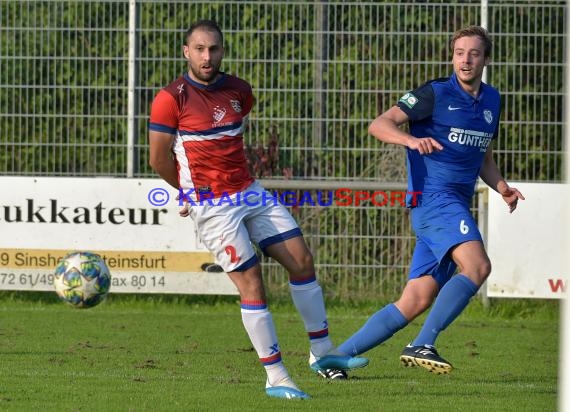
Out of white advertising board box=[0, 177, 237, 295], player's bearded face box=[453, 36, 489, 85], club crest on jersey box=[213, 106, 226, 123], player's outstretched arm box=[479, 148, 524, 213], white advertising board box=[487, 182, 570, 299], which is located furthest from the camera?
white advertising board box=[0, 177, 237, 295]

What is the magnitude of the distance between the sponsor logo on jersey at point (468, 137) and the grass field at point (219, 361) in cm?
145

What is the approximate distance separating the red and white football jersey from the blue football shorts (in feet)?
3.66

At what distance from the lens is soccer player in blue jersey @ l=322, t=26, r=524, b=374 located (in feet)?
25.2

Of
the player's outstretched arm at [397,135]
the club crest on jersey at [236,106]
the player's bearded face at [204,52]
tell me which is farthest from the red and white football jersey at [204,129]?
the player's outstretched arm at [397,135]

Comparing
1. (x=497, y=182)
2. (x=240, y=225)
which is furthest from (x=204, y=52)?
(x=497, y=182)

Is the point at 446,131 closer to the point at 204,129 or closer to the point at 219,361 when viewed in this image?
the point at 204,129

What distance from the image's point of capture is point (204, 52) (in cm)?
727

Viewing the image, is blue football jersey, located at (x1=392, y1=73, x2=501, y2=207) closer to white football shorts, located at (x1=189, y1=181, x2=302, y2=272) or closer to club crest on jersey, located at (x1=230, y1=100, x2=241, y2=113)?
white football shorts, located at (x1=189, y1=181, x2=302, y2=272)

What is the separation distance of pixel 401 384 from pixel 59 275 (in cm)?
331

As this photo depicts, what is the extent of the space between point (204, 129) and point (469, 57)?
165 cm

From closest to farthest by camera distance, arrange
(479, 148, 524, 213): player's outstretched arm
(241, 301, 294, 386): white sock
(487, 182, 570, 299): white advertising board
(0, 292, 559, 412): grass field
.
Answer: (0, 292, 559, 412): grass field < (241, 301, 294, 386): white sock < (479, 148, 524, 213): player's outstretched arm < (487, 182, 570, 299): white advertising board

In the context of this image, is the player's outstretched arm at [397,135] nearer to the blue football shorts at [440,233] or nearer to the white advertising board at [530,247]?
the blue football shorts at [440,233]

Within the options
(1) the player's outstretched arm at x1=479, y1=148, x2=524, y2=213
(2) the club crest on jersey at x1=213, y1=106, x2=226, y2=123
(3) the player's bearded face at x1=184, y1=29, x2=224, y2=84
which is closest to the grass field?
(1) the player's outstretched arm at x1=479, y1=148, x2=524, y2=213

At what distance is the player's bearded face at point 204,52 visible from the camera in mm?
7250
